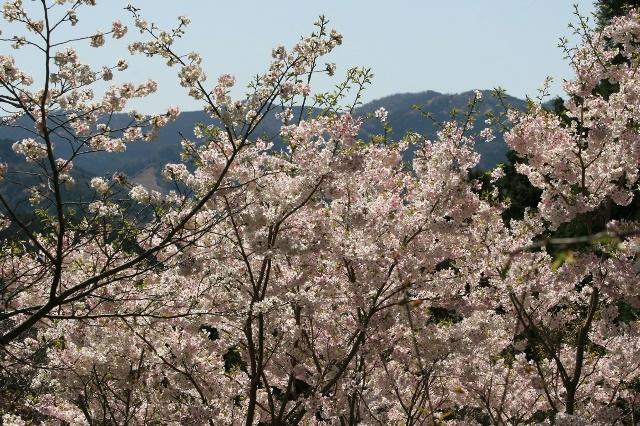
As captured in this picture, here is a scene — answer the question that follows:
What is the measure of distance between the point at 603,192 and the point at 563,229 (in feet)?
61.4

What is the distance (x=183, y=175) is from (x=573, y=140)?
5.09 m

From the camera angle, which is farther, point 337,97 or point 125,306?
point 337,97

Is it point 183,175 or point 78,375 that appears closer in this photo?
point 183,175

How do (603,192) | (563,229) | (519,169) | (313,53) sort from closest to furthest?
(313,53)
(603,192)
(519,169)
(563,229)

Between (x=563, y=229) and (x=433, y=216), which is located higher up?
(x=563, y=229)

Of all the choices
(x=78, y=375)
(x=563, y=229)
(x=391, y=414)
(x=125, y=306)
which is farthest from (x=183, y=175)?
(x=563, y=229)

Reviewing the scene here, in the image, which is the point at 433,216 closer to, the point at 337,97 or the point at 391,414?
the point at 337,97

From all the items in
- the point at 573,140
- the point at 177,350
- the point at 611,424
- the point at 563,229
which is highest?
the point at 563,229

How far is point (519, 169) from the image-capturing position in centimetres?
897

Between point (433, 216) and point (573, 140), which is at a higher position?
point (573, 140)

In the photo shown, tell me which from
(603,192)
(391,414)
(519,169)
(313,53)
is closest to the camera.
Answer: (313,53)

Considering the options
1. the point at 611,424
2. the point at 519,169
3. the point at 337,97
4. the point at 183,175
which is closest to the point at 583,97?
the point at 519,169

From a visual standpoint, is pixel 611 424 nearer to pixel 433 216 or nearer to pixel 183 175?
pixel 433 216

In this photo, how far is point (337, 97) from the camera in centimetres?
904
